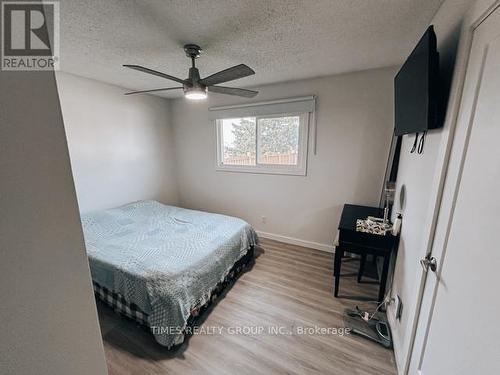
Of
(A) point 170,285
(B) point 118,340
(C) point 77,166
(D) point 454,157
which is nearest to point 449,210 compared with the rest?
(D) point 454,157

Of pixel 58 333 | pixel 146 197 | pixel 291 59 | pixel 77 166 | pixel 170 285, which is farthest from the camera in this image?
pixel 146 197

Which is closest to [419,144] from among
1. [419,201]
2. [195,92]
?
[419,201]

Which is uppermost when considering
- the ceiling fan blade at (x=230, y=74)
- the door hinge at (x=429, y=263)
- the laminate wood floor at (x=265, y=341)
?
the ceiling fan blade at (x=230, y=74)

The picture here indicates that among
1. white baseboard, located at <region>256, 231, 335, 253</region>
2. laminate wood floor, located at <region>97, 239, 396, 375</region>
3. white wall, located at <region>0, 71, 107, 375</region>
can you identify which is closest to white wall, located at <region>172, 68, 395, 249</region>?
white baseboard, located at <region>256, 231, 335, 253</region>

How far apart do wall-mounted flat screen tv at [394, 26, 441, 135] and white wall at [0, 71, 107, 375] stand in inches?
63.0

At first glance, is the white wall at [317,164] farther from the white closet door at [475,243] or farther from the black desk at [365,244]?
the white closet door at [475,243]

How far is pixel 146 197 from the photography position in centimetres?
350

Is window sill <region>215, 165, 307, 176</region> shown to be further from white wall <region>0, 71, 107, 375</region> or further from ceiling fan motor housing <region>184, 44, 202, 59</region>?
white wall <region>0, 71, 107, 375</region>

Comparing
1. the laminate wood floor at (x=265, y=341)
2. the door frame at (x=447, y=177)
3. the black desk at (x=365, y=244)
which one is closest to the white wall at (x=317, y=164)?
the black desk at (x=365, y=244)

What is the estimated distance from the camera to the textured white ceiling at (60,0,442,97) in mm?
1294

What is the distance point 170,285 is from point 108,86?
2814 millimetres

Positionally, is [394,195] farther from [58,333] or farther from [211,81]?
[58,333]

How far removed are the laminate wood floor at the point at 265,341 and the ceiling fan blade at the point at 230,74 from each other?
204cm

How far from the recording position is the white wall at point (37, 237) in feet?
1.65
